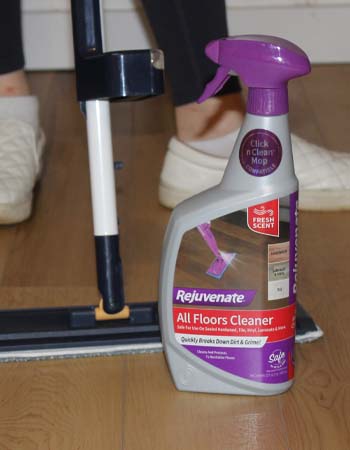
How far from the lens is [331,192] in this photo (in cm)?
138

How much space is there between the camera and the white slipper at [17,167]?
4.36 ft

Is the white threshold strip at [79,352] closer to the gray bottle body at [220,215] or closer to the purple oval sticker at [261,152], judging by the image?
the gray bottle body at [220,215]

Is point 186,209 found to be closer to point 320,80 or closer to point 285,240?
point 285,240

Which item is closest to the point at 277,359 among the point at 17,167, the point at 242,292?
the point at 242,292

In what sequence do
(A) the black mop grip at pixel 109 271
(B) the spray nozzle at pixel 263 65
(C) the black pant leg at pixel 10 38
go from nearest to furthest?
(B) the spray nozzle at pixel 263 65 → (A) the black mop grip at pixel 109 271 → (C) the black pant leg at pixel 10 38

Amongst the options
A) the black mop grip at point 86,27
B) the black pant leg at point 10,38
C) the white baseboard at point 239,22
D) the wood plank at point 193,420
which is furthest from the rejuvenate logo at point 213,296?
the white baseboard at point 239,22

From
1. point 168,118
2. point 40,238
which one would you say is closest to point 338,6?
point 168,118

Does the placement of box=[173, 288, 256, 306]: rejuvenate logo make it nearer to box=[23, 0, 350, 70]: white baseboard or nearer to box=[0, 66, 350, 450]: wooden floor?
box=[0, 66, 350, 450]: wooden floor

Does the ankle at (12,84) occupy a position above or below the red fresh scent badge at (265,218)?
below

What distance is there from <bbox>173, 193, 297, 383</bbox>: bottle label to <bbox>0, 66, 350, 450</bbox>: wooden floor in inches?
2.1

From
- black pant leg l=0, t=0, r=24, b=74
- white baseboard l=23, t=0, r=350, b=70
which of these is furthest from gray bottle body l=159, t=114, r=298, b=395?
white baseboard l=23, t=0, r=350, b=70

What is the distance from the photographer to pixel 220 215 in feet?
2.92

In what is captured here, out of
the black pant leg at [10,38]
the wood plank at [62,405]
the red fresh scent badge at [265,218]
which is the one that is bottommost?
the wood plank at [62,405]

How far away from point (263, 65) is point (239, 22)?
4.38 feet
